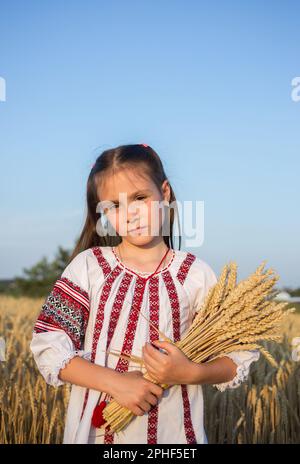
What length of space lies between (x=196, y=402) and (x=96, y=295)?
1.65ft

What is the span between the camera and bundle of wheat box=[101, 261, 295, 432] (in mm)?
1882

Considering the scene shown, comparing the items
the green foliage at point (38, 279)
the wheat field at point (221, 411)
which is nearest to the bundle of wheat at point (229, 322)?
the wheat field at point (221, 411)

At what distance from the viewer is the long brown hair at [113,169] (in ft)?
7.18

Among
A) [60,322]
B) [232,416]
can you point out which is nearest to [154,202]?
[60,322]

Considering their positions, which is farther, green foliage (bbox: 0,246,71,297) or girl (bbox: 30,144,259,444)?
green foliage (bbox: 0,246,71,297)

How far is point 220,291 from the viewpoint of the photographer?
1.90 m

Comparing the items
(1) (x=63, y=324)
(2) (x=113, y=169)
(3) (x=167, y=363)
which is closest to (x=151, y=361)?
(3) (x=167, y=363)

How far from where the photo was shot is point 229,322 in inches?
74.6

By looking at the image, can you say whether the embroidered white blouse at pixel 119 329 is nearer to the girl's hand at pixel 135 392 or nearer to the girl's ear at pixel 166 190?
the girl's hand at pixel 135 392

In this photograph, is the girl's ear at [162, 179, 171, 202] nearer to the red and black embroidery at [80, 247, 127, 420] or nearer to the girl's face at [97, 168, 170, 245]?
the girl's face at [97, 168, 170, 245]

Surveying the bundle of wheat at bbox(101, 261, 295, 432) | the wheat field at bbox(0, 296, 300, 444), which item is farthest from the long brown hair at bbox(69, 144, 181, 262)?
the wheat field at bbox(0, 296, 300, 444)

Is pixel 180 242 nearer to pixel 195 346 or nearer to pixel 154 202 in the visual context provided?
pixel 154 202

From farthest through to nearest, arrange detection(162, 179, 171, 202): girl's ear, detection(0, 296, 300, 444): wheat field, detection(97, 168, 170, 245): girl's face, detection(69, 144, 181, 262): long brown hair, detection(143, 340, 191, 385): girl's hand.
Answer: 1. detection(0, 296, 300, 444): wheat field
2. detection(162, 179, 171, 202): girl's ear
3. detection(69, 144, 181, 262): long brown hair
4. detection(97, 168, 170, 245): girl's face
5. detection(143, 340, 191, 385): girl's hand
